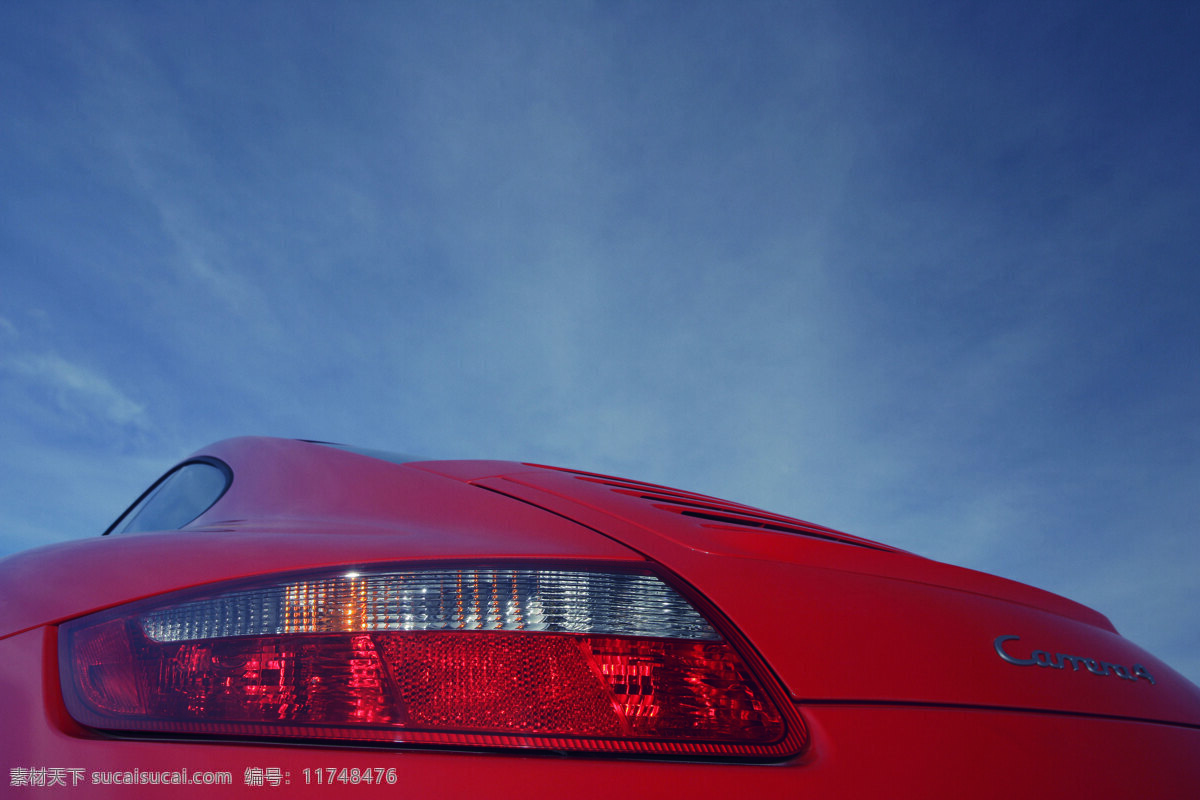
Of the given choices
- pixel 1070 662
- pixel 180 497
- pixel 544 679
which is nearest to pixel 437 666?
pixel 544 679

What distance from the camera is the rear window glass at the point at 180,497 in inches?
73.3

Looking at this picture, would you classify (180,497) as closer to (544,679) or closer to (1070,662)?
(544,679)

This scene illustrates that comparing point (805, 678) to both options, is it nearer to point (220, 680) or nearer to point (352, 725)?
point (352, 725)

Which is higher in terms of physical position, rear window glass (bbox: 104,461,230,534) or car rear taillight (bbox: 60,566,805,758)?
rear window glass (bbox: 104,461,230,534)

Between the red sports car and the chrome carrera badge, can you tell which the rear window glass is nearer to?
the red sports car

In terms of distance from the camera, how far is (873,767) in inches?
29.6

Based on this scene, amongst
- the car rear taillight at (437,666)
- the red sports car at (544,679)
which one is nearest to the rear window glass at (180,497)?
the red sports car at (544,679)

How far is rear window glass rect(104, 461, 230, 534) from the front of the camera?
1861 millimetres

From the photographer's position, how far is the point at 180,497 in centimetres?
212

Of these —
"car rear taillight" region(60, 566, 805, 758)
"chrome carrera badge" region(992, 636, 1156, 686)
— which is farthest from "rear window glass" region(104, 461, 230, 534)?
"chrome carrera badge" region(992, 636, 1156, 686)

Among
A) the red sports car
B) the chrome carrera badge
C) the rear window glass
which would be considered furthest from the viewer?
the rear window glass

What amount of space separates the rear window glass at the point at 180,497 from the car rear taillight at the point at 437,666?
99 cm

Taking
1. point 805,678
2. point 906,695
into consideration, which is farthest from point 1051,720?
point 805,678

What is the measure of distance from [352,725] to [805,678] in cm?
58
